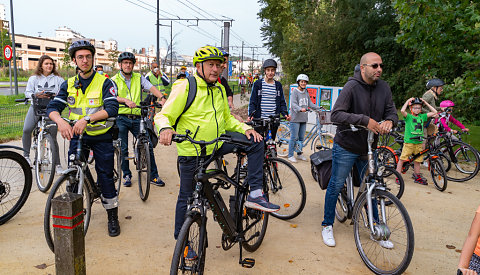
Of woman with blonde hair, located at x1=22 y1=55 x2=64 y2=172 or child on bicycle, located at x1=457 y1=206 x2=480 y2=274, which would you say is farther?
woman with blonde hair, located at x1=22 y1=55 x2=64 y2=172

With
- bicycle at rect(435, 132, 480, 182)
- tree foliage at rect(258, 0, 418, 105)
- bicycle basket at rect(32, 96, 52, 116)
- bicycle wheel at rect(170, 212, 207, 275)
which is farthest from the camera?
tree foliage at rect(258, 0, 418, 105)

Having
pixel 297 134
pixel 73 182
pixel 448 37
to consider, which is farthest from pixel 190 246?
pixel 448 37

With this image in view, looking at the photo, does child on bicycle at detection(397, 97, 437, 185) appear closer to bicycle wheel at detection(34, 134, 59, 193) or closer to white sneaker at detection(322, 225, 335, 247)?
white sneaker at detection(322, 225, 335, 247)

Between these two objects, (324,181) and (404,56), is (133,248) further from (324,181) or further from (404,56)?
(404,56)

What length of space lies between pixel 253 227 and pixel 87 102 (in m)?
2.13

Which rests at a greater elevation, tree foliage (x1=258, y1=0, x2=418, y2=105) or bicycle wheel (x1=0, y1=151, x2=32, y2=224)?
tree foliage (x1=258, y1=0, x2=418, y2=105)

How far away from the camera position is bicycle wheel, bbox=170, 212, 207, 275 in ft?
7.78

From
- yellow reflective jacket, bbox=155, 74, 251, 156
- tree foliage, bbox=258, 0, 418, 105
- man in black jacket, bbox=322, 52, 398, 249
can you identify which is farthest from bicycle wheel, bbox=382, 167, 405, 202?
tree foliage, bbox=258, 0, 418, 105

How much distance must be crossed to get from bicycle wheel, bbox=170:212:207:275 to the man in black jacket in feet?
5.61

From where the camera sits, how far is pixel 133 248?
362 centimetres

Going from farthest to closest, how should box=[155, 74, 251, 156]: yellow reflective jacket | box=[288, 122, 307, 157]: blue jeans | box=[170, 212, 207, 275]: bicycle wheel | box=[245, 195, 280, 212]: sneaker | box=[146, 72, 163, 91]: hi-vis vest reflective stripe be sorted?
box=[146, 72, 163, 91]: hi-vis vest reflective stripe < box=[288, 122, 307, 157]: blue jeans < box=[245, 195, 280, 212]: sneaker < box=[155, 74, 251, 156]: yellow reflective jacket < box=[170, 212, 207, 275]: bicycle wheel

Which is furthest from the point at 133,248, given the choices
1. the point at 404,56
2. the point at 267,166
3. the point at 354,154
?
the point at 404,56

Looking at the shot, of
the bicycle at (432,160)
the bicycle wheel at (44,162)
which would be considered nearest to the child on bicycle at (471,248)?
the bicycle at (432,160)

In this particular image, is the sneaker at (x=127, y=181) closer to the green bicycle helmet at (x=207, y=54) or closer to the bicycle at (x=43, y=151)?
the bicycle at (x=43, y=151)
